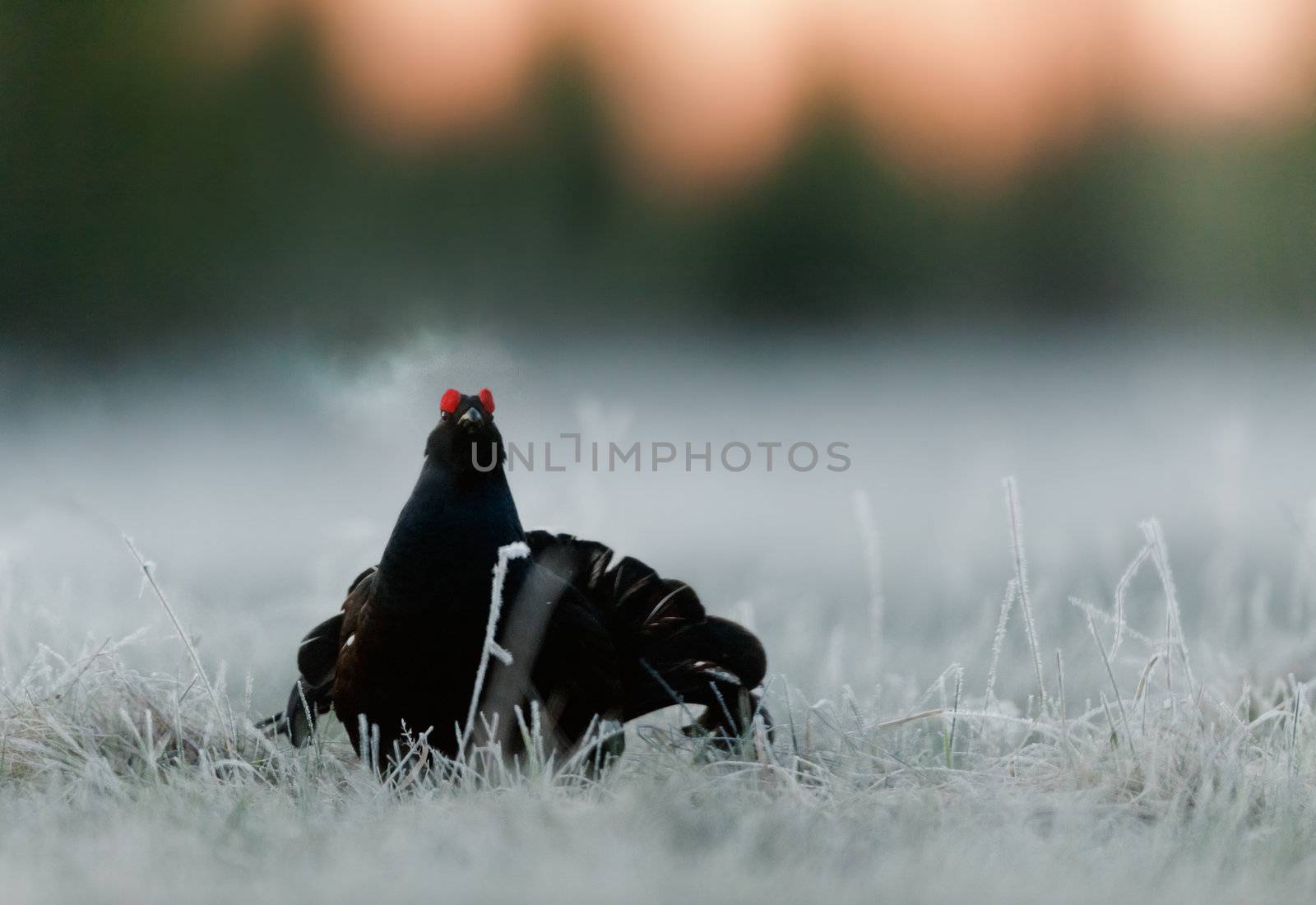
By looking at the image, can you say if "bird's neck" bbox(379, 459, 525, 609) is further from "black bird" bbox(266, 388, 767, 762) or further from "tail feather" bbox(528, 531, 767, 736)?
"tail feather" bbox(528, 531, 767, 736)

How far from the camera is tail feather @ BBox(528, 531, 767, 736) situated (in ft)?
9.09

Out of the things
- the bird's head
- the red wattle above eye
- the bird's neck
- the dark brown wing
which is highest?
the red wattle above eye

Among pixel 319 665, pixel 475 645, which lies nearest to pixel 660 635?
pixel 475 645

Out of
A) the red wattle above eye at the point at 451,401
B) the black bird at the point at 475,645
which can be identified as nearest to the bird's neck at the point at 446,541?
the black bird at the point at 475,645

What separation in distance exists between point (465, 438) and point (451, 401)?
94 mm

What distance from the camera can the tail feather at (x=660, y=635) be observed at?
2.77 m

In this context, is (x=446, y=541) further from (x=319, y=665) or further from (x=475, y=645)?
(x=319, y=665)

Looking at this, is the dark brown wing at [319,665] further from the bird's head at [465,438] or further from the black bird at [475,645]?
the bird's head at [465,438]

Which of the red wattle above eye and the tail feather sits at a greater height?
the red wattle above eye

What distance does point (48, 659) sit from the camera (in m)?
2.98

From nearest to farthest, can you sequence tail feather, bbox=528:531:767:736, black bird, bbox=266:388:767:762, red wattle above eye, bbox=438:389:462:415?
black bird, bbox=266:388:767:762, red wattle above eye, bbox=438:389:462:415, tail feather, bbox=528:531:767:736

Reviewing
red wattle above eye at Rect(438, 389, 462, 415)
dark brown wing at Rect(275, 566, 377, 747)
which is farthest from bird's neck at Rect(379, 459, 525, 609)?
dark brown wing at Rect(275, 566, 377, 747)

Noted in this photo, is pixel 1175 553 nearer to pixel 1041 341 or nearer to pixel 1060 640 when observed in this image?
pixel 1060 640

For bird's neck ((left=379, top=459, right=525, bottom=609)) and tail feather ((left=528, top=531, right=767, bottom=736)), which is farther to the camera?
tail feather ((left=528, top=531, right=767, bottom=736))
